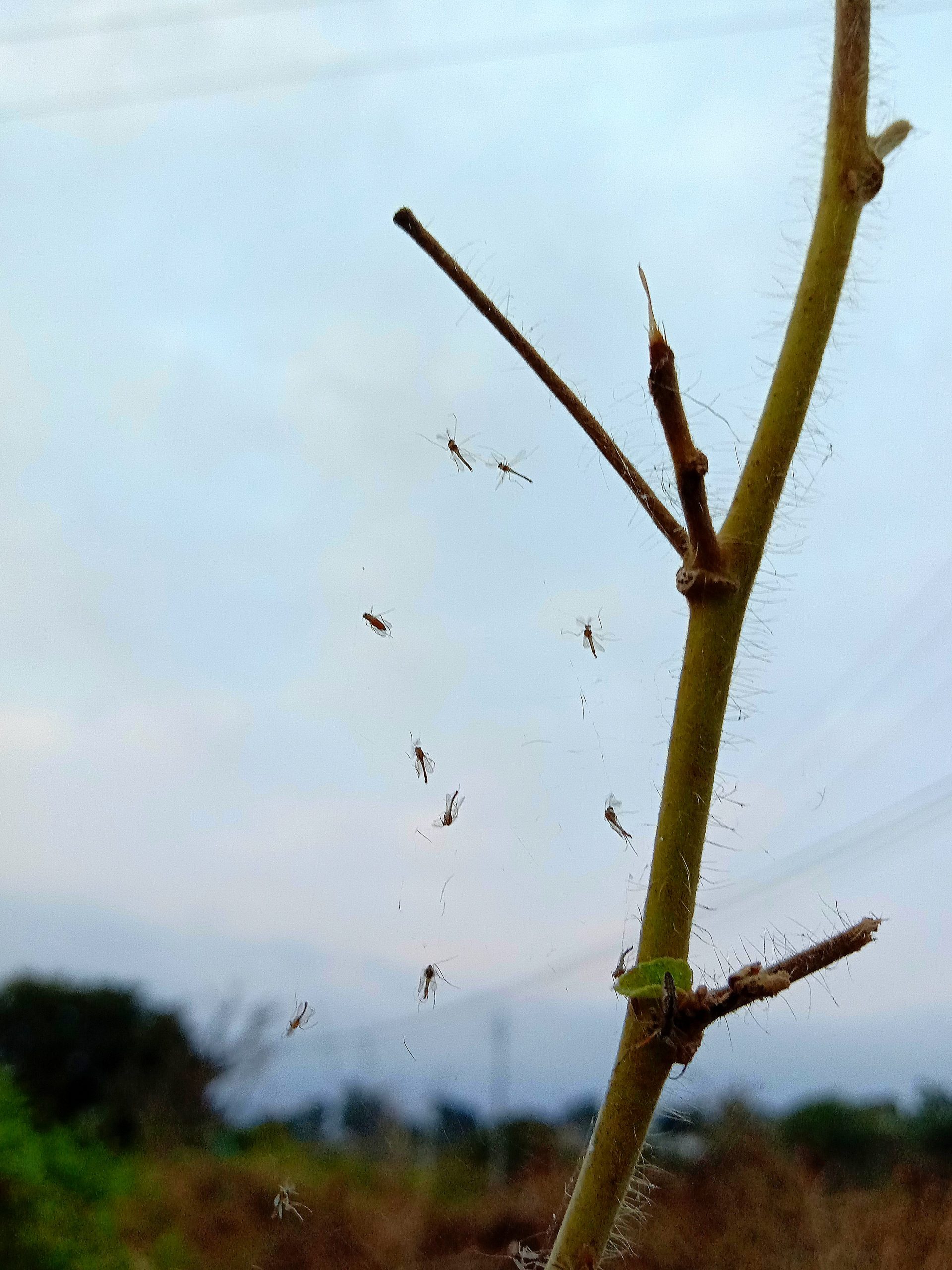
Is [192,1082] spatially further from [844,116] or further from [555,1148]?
[844,116]

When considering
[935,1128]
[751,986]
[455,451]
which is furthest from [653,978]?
[935,1128]

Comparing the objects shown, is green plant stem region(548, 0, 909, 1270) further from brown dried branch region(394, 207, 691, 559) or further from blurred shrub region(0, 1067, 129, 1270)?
blurred shrub region(0, 1067, 129, 1270)

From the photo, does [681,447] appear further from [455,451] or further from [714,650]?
[455,451]

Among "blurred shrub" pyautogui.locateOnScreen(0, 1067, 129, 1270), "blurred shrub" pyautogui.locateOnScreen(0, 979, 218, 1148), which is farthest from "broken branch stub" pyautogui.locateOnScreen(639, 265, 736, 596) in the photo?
"blurred shrub" pyautogui.locateOnScreen(0, 1067, 129, 1270)

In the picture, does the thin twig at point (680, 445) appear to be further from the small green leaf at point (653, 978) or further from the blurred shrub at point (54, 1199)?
the blurred shrub at point (54, 1199)

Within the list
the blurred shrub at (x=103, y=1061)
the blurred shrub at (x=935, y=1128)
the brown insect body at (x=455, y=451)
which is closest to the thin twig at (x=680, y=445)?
the brown insect body at (x=455, y=451)
